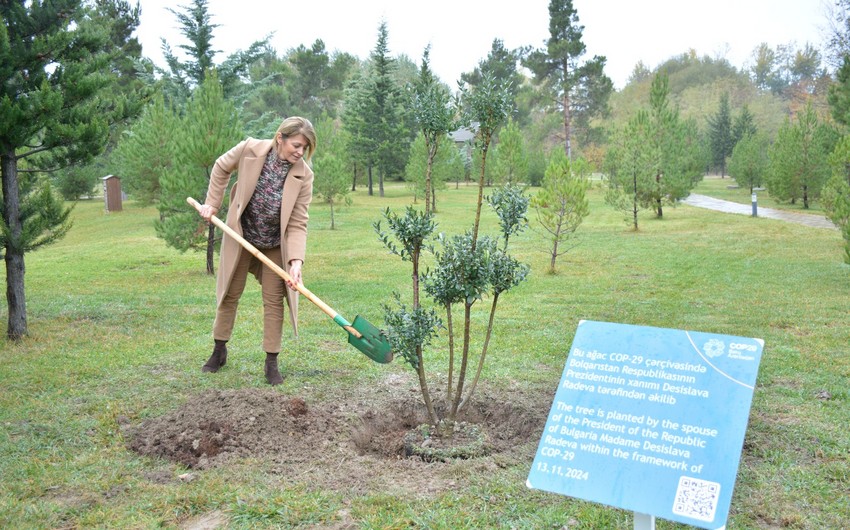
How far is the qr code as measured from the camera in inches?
94.0

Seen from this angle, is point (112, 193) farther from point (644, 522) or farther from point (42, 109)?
point (644, 522)

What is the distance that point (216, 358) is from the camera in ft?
19.5

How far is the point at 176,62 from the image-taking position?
82.8 ft

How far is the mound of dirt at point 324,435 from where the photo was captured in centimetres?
396

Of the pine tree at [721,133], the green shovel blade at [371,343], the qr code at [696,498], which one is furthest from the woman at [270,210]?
the pine tree at [721,133]

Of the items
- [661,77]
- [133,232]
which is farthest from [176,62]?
[661,77]

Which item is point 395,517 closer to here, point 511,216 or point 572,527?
point 572,527

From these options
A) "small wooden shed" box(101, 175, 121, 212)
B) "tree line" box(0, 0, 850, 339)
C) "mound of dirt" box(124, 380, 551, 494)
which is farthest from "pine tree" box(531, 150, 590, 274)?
"small wooden shed" box(101, 175, 121, 212)

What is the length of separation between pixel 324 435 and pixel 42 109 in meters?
4.14

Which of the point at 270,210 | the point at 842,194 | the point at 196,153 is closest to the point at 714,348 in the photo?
the point at 270,210

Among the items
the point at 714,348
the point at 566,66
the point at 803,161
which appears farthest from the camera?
the point at 566,66

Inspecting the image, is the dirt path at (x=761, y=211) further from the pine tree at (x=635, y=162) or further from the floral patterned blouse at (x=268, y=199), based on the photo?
the floral patterned blouse at (x=268, y=199)

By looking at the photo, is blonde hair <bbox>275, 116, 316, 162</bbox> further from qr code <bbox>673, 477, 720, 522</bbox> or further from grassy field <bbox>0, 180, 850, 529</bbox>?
qr code <bbox>673, 477, 720, 522</bbox>

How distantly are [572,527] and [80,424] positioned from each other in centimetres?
318
